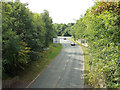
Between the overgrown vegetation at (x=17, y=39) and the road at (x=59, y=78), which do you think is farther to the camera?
the road at (x=59, y=78)

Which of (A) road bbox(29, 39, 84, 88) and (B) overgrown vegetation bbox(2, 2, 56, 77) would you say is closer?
(B) overgrown vegetation bbox(2, 2, 56, 77)

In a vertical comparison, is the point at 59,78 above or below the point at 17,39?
below

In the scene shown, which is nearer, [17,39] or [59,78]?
[17,39]

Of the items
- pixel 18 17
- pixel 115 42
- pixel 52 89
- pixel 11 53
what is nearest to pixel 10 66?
pixel 11 53

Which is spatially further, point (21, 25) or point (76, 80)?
point (21, 25)

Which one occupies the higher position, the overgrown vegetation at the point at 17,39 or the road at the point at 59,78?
the overgrown vegetation at the point at 17,39

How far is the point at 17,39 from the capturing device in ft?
41.4

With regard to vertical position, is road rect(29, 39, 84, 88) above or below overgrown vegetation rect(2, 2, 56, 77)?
below

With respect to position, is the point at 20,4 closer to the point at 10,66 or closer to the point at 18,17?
the point at 18,17

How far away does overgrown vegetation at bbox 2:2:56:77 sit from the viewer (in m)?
11.9

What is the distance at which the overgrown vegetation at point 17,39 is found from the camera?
11.9 metres

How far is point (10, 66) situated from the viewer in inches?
528

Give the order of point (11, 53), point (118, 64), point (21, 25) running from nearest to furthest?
point (118, 64), point (11, 53), point (21, 25)

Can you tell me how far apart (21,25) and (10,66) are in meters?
5.50
